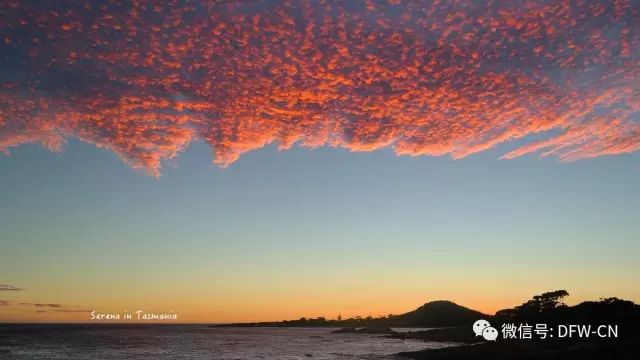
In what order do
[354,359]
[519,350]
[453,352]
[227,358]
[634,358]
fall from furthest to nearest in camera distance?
[227,358], [354,359], [453,352], [519,350], [634,358]

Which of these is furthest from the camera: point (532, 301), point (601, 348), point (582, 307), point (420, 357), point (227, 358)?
point (532, 301)

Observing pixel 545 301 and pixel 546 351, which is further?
pixel 545 301

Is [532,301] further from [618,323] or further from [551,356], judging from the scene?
[551,356]

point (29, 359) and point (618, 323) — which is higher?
point (618, 323)

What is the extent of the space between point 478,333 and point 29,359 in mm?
84615

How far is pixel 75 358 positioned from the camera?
7975cm

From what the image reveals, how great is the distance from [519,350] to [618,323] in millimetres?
31750

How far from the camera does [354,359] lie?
7662 centimetres

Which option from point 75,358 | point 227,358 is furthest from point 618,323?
point 75,358

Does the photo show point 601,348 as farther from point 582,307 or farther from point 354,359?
point 582,307

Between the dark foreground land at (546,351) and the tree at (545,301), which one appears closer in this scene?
the dark foreground land at (546,351)

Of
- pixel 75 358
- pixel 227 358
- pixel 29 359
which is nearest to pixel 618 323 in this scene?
pixel 227 358

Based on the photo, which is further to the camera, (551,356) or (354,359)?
(354,359)

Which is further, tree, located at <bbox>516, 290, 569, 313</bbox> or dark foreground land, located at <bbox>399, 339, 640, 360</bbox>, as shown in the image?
tree, located at <bbox>516, 290, 569, 313</bbox>
